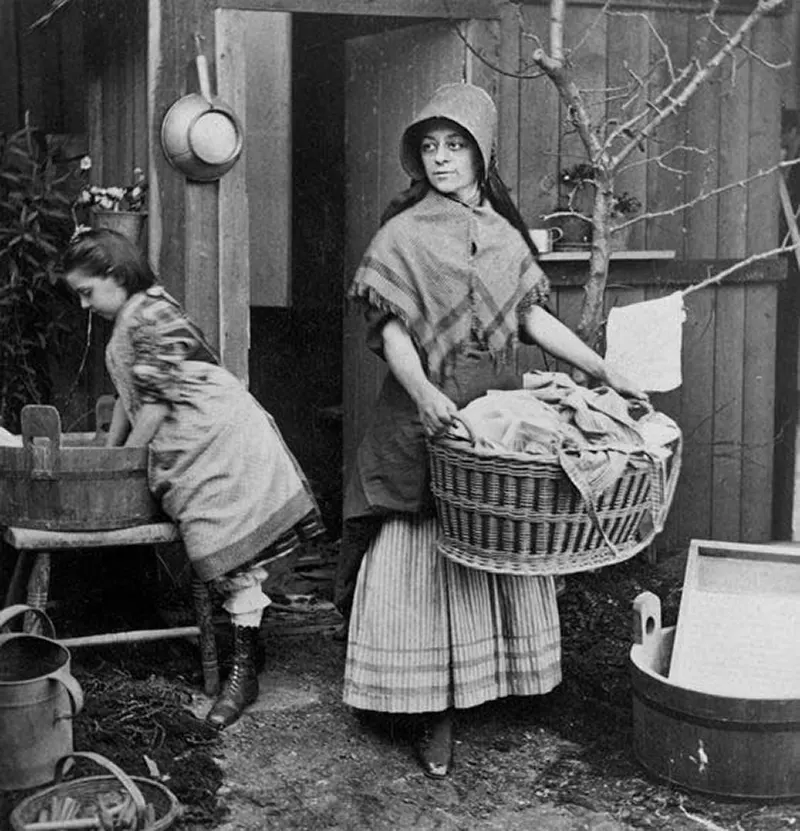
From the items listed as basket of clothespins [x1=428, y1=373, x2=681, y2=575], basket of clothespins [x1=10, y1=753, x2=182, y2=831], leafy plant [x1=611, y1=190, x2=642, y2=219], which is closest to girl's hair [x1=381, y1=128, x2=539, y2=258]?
basket of clothespins [x1=428, y1=373, x2=681, y2=575]

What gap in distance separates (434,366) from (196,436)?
89 centimetres

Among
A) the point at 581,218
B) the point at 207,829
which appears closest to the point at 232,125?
the point at 581,218

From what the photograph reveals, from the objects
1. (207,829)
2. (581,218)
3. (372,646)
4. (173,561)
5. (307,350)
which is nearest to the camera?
(207,829)

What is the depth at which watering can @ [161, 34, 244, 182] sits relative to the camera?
509 centimetres

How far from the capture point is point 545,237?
5879 millimetres

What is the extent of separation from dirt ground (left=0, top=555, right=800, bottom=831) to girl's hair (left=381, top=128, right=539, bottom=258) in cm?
164

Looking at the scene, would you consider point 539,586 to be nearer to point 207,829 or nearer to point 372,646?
point 372,646

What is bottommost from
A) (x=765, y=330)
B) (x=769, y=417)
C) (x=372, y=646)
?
(x=372, y=646)

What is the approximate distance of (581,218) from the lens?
235 inches

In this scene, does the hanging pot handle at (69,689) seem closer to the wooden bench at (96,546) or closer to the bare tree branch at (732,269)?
the wooden bench at (96,546)

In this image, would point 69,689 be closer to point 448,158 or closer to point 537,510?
point 537,510

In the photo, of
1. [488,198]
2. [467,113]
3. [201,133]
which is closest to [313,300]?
[201,133]

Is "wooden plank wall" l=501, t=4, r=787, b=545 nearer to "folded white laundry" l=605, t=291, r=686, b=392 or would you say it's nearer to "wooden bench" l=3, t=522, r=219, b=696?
"folded white laundry" l=605, t=291, r=686, b=392

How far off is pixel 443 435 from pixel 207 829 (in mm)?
1320
